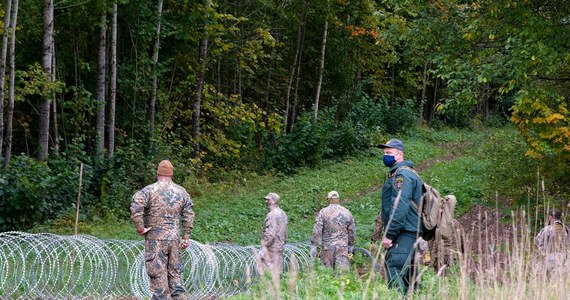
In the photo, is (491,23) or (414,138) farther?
(414,138)

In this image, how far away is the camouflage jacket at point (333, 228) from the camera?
47.5ft

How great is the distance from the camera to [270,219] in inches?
572

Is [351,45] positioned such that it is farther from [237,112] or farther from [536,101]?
[536,101]

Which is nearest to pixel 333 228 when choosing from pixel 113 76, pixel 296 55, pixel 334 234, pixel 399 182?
pixel 334 234

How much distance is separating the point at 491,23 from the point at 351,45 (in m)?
25.1

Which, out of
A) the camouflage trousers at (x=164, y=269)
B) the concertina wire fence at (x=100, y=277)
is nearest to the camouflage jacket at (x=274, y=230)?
the concertina wire fence at (x=100, y=277)

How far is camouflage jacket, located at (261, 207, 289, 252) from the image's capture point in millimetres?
14523

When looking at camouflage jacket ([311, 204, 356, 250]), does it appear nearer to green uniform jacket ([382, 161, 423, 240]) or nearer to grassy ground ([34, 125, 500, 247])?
grassy ground ([34, 125, 500, 247])

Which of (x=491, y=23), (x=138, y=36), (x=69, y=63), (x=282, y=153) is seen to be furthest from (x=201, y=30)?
(x=491, y=23)

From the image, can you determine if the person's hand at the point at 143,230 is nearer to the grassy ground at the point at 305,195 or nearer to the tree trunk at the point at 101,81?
the grassy ground at the point at 305,195

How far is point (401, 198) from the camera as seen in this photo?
28.2 ft

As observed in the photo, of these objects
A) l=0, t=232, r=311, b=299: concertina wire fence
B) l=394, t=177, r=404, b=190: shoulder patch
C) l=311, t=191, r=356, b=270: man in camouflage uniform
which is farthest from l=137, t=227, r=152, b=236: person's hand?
l=311, t=191, r=356, b=270: man in camouflage uniform

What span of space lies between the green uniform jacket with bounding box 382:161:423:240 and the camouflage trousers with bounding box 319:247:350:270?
558cm

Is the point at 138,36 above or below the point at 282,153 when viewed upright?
above
